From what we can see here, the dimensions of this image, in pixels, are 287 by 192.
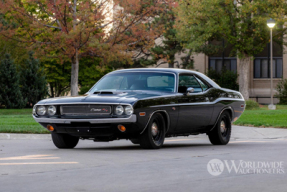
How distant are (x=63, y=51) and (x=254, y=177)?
951 inches

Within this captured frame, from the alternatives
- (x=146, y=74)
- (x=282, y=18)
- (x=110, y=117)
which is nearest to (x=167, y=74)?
(x=146, y=74)

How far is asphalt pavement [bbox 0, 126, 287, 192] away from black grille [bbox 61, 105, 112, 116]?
2.42ft

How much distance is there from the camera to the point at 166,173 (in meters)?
7.81

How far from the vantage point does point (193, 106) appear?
1195cm

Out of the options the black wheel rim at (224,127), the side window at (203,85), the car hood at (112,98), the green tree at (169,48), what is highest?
the green tree at (169,48)

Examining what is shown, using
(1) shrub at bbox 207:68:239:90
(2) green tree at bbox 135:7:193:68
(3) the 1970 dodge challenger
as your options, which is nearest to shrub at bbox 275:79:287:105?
(1) shrub at bbox 207:68:239:90

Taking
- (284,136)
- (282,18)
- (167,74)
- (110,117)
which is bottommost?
(284,136)

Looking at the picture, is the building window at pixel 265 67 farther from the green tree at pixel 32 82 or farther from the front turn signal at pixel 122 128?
the front turn signal at pixel 122 128

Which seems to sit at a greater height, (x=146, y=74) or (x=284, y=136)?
(x=146, y=74)

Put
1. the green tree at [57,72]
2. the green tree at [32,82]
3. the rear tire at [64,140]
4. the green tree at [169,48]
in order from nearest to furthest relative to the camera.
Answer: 1. the rear tire at [64,140]
2. the green tree at [32,82]
3. the green tree at [169,48]
4. the green tree at [57,72]

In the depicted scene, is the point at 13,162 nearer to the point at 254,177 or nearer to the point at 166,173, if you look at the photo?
the point at 166,173

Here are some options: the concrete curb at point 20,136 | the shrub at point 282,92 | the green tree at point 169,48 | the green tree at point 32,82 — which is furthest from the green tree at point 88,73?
the concrete curb at point 20,136

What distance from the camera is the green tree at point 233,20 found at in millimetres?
35875

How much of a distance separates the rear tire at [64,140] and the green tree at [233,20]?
25424mm
